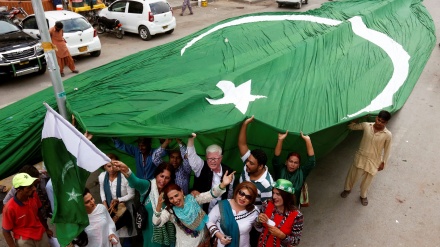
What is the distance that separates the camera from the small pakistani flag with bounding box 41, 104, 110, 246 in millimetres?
3012

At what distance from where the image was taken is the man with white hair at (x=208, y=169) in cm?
362

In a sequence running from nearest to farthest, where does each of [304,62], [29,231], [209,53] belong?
[29,231] → [304,62] → [209,53]

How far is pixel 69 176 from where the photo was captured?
10.2ft

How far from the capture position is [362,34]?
6758 mm

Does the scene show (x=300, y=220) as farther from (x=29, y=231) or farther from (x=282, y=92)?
(x=29, y=231)

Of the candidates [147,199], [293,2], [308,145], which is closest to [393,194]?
[308,145]

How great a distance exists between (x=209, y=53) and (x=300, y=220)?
11.2 ft

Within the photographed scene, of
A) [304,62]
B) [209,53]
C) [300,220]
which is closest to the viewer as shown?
[300,220]

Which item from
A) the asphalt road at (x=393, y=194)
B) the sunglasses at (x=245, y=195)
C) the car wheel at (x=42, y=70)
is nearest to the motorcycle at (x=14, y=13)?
the car wheel at (x=42, y=70)

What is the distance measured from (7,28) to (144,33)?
4.03 meters

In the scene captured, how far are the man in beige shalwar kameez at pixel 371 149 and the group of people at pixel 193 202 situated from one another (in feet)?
3.56

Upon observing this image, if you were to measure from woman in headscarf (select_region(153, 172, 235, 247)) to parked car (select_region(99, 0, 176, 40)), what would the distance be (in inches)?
378

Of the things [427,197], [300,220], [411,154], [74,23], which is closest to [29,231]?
[300,220]

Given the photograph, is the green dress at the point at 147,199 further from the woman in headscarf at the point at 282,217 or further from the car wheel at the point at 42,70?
the car wheel at the point at 42,70
